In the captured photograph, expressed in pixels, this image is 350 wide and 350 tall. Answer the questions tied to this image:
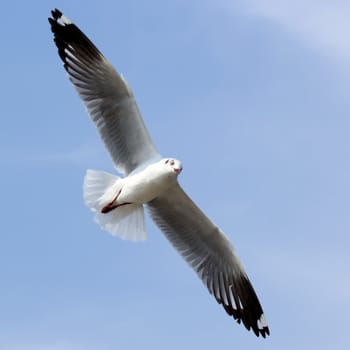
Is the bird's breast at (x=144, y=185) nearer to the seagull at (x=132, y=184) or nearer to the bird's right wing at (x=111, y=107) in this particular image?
the seagull at (x=132, y=184)

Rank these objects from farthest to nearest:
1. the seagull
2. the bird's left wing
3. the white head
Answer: the bird's left wing
the seagull
the white head

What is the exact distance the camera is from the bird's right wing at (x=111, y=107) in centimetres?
975

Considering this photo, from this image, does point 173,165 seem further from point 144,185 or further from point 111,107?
point 111,107

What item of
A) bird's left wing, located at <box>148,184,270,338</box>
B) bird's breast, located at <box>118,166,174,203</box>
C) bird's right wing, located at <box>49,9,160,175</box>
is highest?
bird's right wing, located at <box>49,9,160,175</box>

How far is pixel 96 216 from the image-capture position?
32.4 feet

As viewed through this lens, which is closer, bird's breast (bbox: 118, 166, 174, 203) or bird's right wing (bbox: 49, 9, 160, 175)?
bird's breast (bbox: 118, 166, 174, 203)

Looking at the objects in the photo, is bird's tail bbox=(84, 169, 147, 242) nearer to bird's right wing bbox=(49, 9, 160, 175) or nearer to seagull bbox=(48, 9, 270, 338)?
seagull bbox=(48, 9, 270, 338)

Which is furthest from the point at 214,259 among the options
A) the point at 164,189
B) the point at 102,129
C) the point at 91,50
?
the point at 91,50

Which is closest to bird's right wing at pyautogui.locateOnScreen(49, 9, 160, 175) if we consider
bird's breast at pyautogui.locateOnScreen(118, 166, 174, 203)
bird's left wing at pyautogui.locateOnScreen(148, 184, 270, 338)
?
bird's breast at pyautogui.locateOnScreen(118, 166, 174, 203)

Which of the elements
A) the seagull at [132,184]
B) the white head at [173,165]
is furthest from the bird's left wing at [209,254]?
the white head at [173,165]

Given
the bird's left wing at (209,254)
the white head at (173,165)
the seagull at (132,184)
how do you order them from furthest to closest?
the bird's left wing at (209,254) < the seagull at (132,184) < the white head at (173,165)

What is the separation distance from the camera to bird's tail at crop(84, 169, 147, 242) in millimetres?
9789

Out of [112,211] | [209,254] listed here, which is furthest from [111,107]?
[209,254]

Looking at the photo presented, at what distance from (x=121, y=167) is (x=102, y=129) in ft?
1.43
